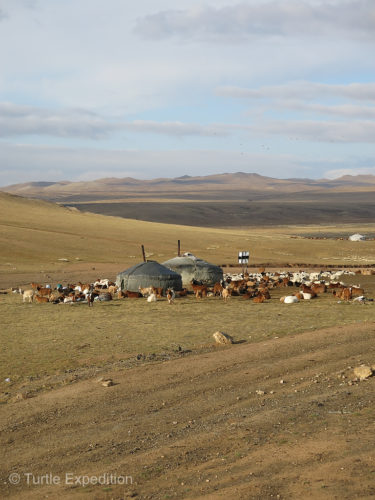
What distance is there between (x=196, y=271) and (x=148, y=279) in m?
4.34

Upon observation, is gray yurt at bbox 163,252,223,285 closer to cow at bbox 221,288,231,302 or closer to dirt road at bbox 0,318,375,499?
cow at bbox 221,288,231,302

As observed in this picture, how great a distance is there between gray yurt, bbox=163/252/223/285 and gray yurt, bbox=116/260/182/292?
10.7 ft

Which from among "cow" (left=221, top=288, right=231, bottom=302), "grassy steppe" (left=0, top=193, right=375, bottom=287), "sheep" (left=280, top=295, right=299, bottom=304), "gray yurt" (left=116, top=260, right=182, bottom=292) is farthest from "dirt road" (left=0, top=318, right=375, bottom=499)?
"grassy steppe" (left=0, top=193, right=375, bottom=287)

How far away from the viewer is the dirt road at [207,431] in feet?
23.7

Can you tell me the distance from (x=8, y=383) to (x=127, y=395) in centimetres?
270

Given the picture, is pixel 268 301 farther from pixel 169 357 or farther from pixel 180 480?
pixel 180 480

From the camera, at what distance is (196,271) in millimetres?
31156

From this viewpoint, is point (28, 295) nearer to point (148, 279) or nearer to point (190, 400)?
point (148, 279)

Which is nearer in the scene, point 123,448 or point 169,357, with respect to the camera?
point 123,448

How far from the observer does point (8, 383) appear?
40.4 feet

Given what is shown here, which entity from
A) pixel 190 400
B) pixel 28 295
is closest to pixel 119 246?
pixel 28 295

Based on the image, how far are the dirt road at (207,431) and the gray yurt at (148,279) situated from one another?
14.2 metres

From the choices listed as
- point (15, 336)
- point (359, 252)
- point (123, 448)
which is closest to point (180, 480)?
point (123, 448)

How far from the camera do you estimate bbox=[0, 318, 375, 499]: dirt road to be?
23.7 feet
